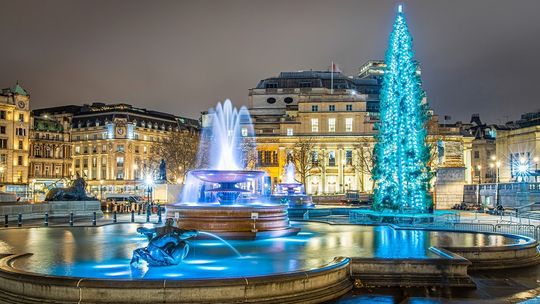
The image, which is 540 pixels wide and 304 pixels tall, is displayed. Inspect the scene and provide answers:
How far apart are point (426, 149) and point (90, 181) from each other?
91.1m

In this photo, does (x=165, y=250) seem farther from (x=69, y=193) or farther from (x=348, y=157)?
(x=348, y=157)

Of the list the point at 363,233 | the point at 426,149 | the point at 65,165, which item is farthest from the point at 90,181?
the point at 363,233

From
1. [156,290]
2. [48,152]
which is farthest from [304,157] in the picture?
[156,290]

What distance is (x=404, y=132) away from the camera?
32562 mm

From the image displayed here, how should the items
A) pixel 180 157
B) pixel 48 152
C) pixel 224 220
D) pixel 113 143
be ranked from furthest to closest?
pixel 113 143, pixel 48 152, pixel 180 157, pixel 224 220

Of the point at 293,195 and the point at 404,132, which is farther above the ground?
the point at 404,132

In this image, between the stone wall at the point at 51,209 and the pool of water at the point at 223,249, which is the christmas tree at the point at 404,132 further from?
the stone wall at the point at 51,209

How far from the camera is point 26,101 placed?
306 ft

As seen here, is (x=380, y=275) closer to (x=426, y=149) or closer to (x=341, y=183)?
(x=426, y=149)

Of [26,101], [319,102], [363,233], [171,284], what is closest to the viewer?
[171,284]

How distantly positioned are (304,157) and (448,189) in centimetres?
3321

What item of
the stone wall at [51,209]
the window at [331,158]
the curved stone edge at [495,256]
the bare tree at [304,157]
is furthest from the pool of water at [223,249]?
the window at [331,158]

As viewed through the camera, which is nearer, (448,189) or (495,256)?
(495,256)

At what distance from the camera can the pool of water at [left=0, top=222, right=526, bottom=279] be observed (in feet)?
40.5
